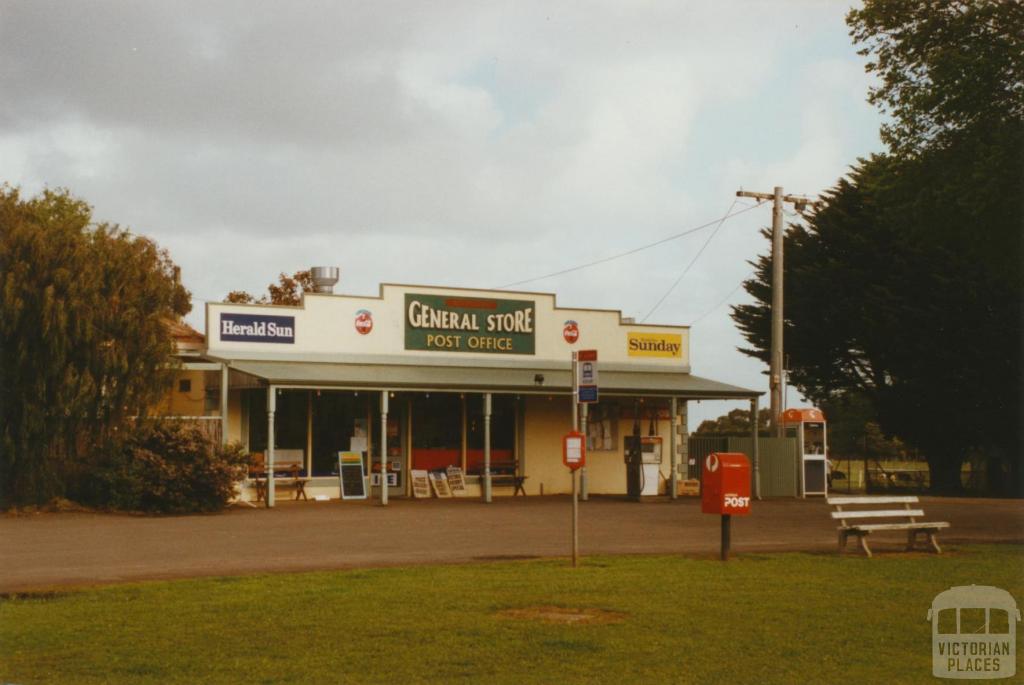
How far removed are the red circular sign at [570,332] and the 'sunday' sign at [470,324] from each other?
2.81 ft

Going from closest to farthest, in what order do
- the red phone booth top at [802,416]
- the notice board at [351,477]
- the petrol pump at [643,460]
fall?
1. the notice board at [351,477]
2. the petrol pump at [643,460]
3. the red phone booth top at [802,416]

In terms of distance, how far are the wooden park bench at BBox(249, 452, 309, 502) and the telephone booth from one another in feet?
40.4

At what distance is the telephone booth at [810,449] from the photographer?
33688mm

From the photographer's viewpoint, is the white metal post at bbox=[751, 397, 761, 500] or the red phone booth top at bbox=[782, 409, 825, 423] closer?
the white metal post at bbox=[751, 397, 761, 500]

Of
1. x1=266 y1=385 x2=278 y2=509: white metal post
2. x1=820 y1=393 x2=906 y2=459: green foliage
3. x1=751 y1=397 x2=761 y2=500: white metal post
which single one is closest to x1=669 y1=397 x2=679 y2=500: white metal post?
x1=751 y1=397 x2=761 y2=500: white metal post

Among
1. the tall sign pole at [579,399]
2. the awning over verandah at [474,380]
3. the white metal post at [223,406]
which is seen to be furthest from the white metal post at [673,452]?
the tall sign pole at [579,399]

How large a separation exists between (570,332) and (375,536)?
14.8 meters

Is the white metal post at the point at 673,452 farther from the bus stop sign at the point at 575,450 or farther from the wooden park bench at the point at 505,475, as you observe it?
the bus stop sign at the point at 575,450

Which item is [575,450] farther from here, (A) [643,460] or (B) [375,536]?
(A) [643,460]

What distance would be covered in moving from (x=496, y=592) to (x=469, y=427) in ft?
68.6

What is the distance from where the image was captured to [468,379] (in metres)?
30.7

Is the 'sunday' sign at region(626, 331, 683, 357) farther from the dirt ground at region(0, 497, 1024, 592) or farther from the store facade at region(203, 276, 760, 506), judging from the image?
the dirt ground at region(0, 497, 1024, 592)

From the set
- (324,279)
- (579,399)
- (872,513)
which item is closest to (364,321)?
(324,279)

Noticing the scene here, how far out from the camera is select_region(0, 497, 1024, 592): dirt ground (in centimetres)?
1577
